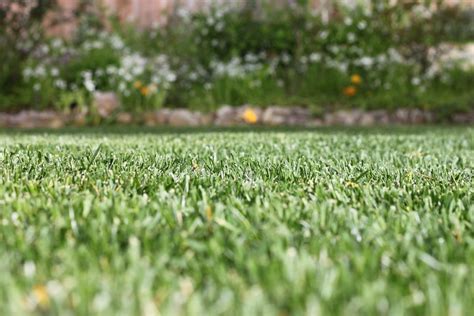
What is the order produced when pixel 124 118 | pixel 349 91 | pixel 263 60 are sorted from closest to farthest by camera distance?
1. pixel 124 118
2. pixel 349 91
3. pixel 263 60

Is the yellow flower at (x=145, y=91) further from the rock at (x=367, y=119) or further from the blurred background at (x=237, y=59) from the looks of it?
the rock at (x=367, y=119)

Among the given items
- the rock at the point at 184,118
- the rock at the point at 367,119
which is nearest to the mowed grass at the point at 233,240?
the rock at the point at 184,118

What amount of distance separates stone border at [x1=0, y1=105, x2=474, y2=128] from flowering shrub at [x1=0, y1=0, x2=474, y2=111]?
0.45 feet

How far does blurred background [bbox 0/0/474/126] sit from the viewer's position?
7.41 m

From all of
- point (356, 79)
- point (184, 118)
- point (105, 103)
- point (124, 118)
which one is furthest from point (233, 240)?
point (356, 79)

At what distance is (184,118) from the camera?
23.7 ft

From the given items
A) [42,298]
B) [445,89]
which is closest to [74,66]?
[445,89]

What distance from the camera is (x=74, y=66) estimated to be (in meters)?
7.93

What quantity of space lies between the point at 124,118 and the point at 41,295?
643 centimetres

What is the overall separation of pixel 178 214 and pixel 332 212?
0.37 m

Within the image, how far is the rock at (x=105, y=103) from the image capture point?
723 cm

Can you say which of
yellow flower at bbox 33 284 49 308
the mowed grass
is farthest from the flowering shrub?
yellow flower at bbox 33 284 49 308

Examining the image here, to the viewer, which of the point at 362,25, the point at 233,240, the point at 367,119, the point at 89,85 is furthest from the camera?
the point at 362,25

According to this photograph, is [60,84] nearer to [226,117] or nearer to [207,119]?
[207,119]
